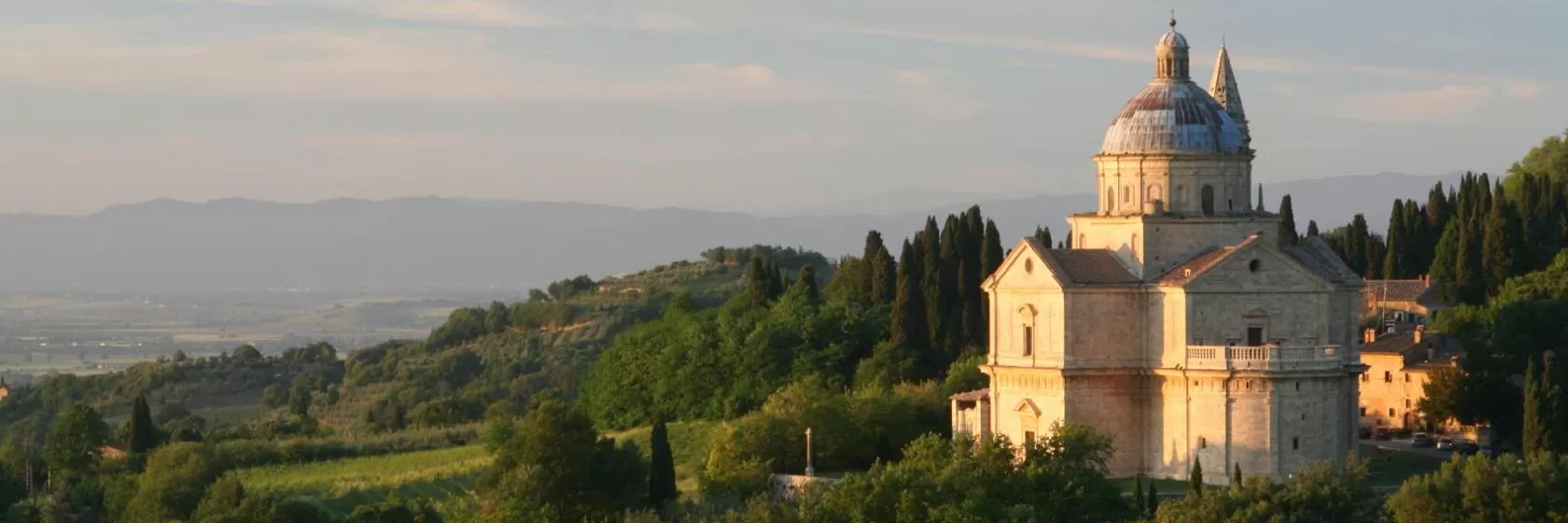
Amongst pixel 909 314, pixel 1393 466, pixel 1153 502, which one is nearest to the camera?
pixel 1153 502

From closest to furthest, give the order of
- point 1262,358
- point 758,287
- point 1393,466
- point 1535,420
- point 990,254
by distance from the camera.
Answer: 1. point 1262,358
2. point 1535,420
3. point 1393,466
4. point 990,254
5. point 758,287

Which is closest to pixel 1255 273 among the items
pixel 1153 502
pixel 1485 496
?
pixel 1153 502

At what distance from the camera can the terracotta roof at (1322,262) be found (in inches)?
2290

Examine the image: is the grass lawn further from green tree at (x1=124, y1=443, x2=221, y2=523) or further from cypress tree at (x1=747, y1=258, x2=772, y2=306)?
green tree at (x1=124, y1=443, x2=221, y2=523)

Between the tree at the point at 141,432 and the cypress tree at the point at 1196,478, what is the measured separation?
37632 millimetres

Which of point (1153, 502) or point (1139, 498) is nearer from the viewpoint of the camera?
point (1153, 502)

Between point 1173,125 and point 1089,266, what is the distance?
3358mm

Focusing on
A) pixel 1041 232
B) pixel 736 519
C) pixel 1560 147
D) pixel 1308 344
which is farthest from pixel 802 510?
pixel 1560 147

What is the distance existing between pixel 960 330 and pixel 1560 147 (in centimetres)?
4201

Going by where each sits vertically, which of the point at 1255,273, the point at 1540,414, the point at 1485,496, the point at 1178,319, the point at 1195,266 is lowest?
the point at 1485,496

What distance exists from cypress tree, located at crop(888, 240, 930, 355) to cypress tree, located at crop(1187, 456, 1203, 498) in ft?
53.1

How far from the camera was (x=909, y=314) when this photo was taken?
7300 centimetres

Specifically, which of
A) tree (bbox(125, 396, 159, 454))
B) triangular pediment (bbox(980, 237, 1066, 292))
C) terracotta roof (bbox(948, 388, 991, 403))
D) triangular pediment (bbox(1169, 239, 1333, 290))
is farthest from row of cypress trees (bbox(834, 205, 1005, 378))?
tree (bbox(125, 396, 159, 454))

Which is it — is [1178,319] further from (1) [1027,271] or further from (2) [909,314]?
(2) [909,314]
